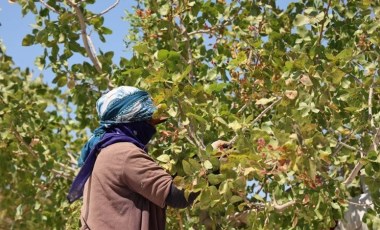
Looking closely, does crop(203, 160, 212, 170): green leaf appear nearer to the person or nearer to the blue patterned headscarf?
the person

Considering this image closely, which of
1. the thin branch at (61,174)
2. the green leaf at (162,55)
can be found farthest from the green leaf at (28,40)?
the green leaf at (162,55)

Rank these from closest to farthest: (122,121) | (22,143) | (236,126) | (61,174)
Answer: (122,121) < (236,126) < (22,143) < (61,174)

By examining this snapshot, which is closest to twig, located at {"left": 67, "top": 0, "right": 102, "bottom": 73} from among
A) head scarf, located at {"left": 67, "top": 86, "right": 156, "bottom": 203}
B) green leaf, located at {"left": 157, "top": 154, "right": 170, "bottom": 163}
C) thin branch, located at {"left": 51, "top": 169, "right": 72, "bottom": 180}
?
thin branch, located at {"left": 51, "top": 169, "right": 72, "bottom": 180}

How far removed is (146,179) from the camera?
251 centimetres

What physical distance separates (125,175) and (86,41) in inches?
73.3

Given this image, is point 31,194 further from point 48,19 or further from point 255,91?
point 255,91

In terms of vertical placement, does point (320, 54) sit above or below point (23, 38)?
below

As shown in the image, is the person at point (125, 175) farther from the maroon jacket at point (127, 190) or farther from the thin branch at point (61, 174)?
the thin branch at point (61, 174)

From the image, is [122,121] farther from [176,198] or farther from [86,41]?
[86,41]

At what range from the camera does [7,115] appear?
441 centimetres

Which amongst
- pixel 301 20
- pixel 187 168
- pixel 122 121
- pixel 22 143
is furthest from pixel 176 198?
pixel 22 143

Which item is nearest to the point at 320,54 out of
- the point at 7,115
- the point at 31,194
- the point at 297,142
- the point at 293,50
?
the point at 293,50

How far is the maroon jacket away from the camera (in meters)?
2.52

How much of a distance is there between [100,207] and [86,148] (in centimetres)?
35
